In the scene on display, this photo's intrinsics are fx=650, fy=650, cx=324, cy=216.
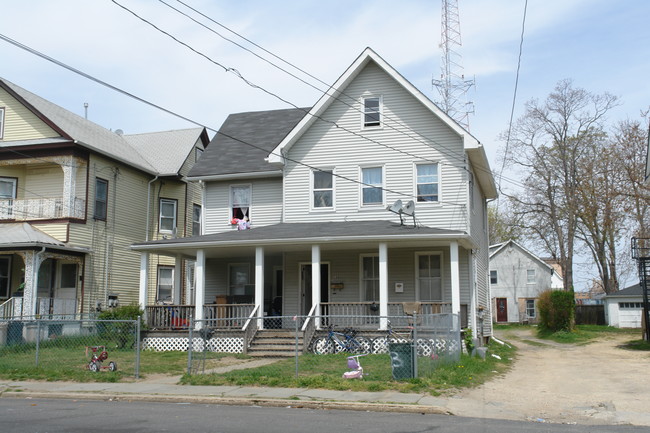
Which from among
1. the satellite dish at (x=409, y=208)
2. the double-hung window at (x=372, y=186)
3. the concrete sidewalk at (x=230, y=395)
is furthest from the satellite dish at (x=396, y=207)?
the concrete sidewalk at (x=230, y=395)

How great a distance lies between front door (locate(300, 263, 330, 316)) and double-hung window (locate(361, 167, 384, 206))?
9.08ft

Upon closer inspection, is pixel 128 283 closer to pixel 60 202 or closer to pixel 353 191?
pixel 60 202

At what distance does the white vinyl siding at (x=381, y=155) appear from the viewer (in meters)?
21.9

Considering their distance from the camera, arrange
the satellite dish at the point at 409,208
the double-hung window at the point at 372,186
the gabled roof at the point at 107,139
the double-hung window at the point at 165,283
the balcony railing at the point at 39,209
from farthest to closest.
Answer: the double-hung window at the point at 165,283 < the gabled roof at the point at 107,139 < the balcony railing at the point at 39,209 < the double-hung window at the point at 372,186 < the satellite dish at the point at 409,208

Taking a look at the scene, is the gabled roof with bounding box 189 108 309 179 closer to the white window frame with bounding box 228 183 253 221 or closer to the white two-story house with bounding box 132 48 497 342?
the white two-story house with bounding box 132 48 497 342

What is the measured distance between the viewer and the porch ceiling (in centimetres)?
1906

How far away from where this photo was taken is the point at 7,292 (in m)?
26.5

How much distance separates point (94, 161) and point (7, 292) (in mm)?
6369

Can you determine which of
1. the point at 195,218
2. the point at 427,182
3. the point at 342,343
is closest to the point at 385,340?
the point at 342,343

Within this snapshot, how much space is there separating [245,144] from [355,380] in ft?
50.7

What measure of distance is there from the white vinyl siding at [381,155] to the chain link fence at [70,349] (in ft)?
23.5

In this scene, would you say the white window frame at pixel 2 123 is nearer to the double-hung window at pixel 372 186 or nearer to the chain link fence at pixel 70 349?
the chain link fence at pixel 70 349

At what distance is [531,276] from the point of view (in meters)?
55.0

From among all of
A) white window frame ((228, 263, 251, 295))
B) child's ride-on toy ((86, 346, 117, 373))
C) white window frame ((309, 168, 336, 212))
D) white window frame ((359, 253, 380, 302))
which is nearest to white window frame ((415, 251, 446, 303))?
white window frame ((359, 253, 380, 302))
